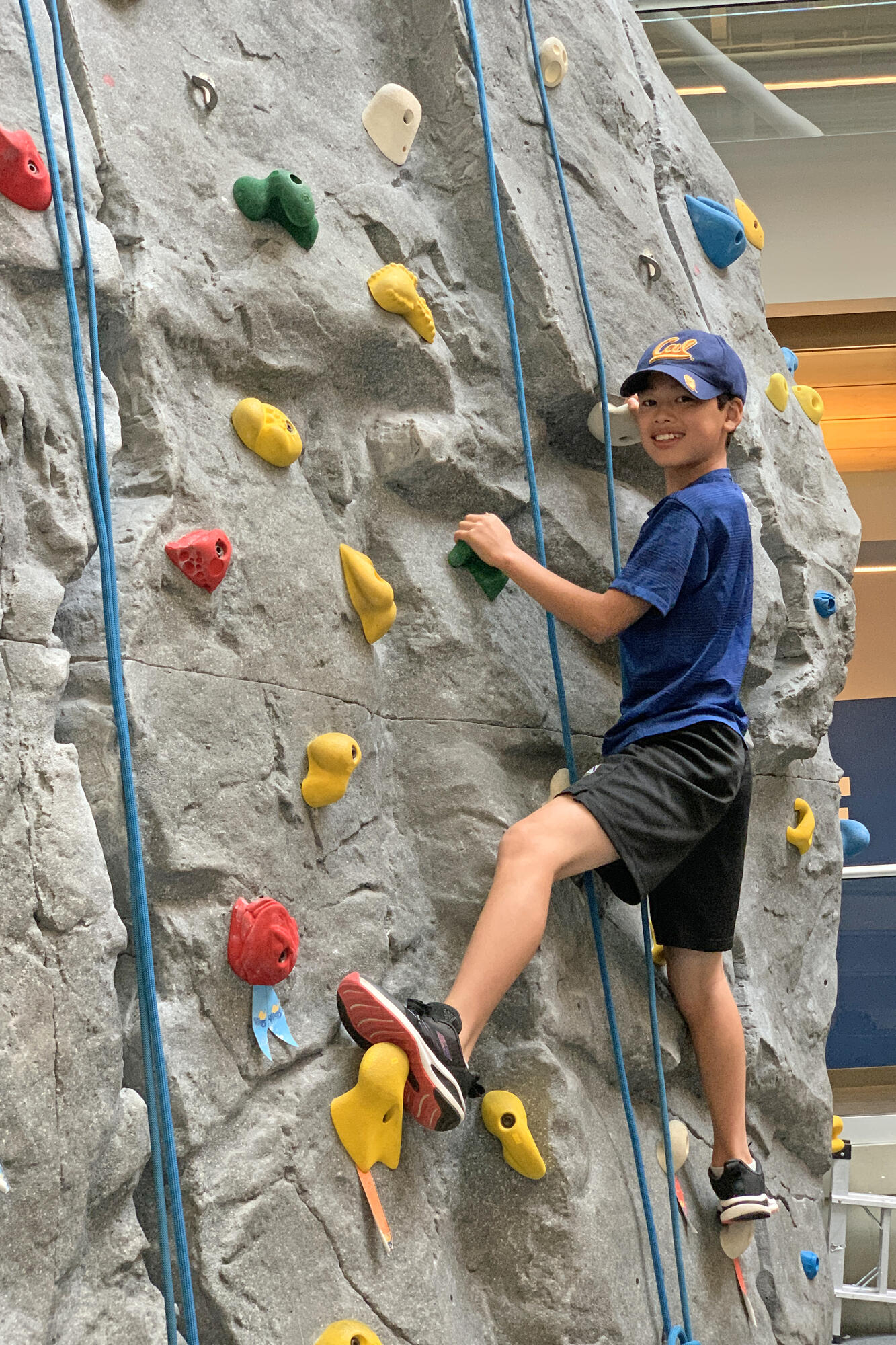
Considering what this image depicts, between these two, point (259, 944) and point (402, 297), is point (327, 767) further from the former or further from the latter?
point (402, 297)

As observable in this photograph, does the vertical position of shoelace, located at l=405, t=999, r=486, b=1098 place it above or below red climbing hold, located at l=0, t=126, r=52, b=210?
below

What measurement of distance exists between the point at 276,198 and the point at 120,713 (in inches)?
31.8

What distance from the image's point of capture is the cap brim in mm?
1798

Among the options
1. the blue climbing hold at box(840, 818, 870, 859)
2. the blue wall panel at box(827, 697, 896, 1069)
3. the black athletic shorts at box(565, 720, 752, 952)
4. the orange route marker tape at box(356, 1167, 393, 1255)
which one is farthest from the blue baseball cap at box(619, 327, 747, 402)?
the blue wall panel at box(827, 697, 896, 1069)

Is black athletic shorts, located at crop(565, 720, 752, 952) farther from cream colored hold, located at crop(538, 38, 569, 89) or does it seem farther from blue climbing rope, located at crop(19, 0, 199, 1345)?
cream colored hold, located at crop(538, 38, 569, 89)

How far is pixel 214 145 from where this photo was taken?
5.53 ft

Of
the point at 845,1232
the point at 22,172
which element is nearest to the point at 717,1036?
the point at 845,1232

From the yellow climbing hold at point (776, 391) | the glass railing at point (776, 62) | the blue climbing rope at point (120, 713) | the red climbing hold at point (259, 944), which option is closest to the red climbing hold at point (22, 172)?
the blue climbing rope at point (120, 713)

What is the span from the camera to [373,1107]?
145cm

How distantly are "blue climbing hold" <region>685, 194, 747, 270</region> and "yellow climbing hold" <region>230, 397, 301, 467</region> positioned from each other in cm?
140

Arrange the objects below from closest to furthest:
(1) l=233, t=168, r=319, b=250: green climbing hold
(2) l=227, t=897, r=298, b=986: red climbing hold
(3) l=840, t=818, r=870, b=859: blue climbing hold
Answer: (2) l=227, t=897, r=298, b=986: red climbing hold, (1) l=233, t=168, r=319, b=250: green climbing hold, (3) l=840, t=818, r=870, b=859: blue climbing hold

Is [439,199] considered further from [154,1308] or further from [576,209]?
[154,1308]

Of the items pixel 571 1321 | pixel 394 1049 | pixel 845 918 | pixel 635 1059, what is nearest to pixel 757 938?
pixel 635 1059

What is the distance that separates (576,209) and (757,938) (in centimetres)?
142
